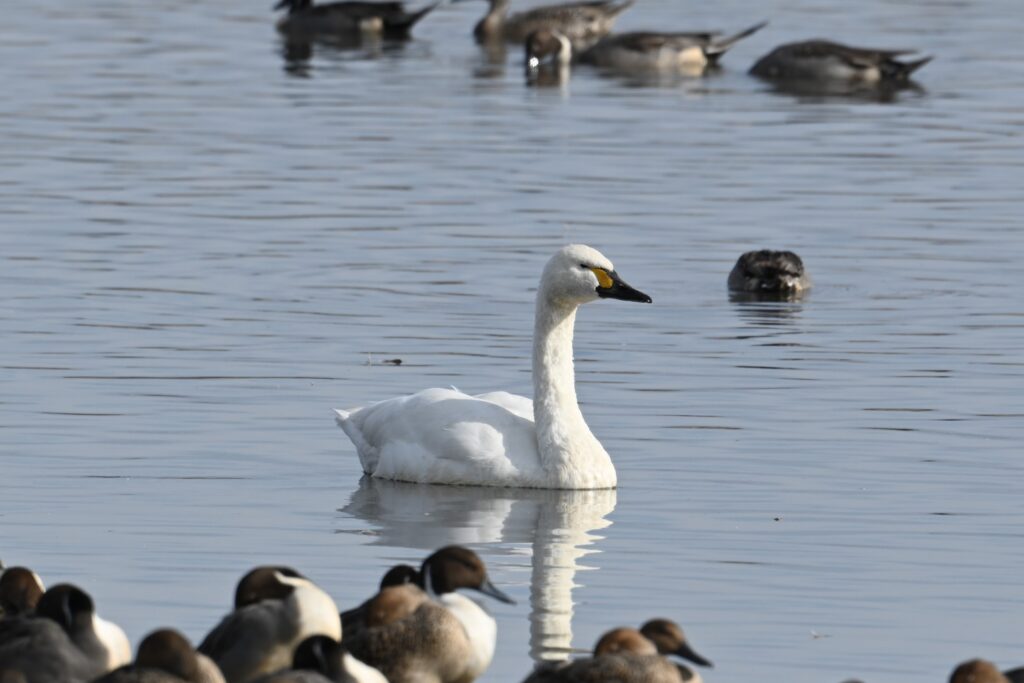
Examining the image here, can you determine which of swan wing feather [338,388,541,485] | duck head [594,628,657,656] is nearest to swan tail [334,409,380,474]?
swan wing feather [338,388,541,485]

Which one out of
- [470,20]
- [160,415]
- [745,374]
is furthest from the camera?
[470,20]

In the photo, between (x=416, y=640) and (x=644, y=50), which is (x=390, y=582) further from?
(x=644, y=50)

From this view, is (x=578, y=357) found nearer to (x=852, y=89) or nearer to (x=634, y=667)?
(x=634, y=667)

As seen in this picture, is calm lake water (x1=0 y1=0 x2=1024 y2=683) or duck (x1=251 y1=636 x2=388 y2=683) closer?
duck (x1=251 y1=636 x2=388 y2=683)

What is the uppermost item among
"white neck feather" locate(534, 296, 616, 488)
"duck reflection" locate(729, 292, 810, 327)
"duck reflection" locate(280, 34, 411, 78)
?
"white neck feather" locate(534, 296, 616, 488)

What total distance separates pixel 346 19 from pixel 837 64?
1143cm

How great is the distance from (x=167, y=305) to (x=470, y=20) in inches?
1324

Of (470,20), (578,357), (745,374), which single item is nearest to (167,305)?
(578,357)

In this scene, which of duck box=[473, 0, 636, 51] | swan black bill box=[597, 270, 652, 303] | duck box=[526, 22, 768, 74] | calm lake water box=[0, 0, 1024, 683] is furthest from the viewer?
duck box=[473, 0, 636, 51]

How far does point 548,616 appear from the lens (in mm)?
10500

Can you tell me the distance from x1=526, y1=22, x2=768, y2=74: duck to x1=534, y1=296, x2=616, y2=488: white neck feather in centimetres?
2649

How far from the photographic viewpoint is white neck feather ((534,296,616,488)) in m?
13.3

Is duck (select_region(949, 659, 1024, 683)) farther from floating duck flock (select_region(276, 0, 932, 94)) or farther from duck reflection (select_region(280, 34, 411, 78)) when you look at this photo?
duck reflection (select_region(280, 34, 411, 78))

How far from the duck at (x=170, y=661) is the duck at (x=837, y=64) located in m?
30.4
